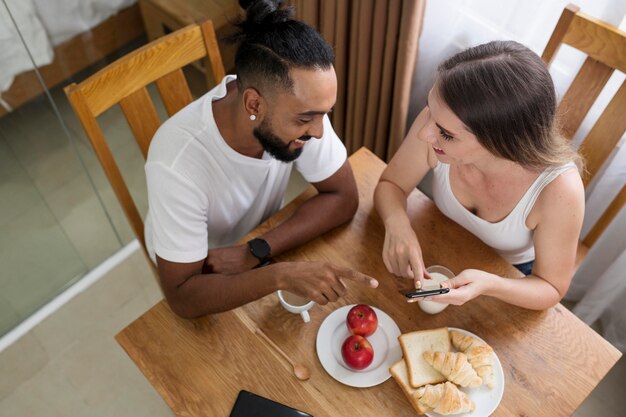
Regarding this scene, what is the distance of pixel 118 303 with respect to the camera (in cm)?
214

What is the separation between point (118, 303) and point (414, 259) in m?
1.39

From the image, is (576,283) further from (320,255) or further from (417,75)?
(320,255)

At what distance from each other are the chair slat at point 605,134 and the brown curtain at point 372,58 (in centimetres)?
63


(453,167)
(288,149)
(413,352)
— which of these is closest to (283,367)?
(413,352)

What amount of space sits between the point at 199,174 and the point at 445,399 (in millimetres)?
743

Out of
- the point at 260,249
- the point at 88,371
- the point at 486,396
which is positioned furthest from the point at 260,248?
the point at 88,371

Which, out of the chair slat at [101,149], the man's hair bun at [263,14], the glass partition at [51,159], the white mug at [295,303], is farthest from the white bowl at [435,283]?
the glass partition at [51,159]

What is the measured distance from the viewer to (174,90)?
151 cm

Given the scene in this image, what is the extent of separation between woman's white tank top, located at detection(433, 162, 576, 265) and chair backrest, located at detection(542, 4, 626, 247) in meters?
0.26

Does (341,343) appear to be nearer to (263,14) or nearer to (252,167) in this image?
(252,167)

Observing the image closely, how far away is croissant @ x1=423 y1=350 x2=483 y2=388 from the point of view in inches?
42.9

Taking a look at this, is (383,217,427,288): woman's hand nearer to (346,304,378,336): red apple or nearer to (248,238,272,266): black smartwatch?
(346,304,378,336): red apple

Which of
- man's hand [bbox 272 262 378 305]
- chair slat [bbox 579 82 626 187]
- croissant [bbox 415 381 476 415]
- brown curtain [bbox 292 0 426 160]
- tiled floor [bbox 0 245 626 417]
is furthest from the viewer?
tiled floor [bbox 0 245 626 417]

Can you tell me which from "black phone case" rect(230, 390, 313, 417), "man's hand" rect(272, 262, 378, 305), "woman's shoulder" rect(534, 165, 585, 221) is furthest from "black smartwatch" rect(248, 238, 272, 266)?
"woman's shoulder" rect(534, 165, 585, 221)
